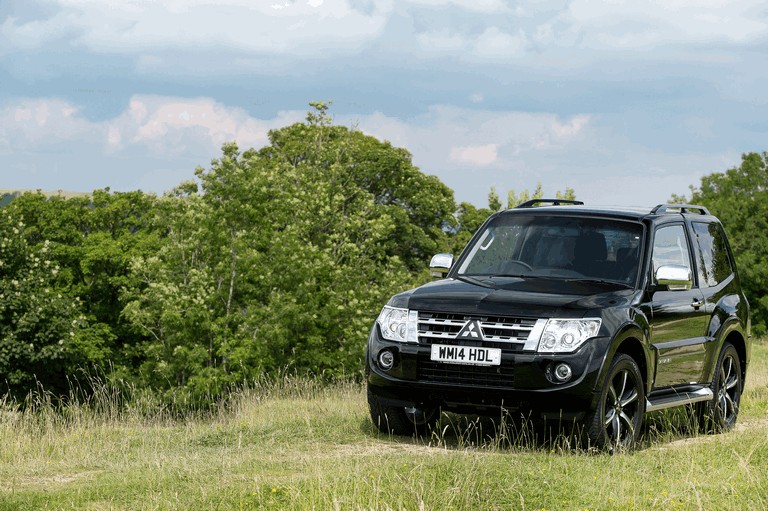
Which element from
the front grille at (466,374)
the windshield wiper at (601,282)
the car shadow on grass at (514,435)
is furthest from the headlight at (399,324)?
the windshield wiper at (601,282)

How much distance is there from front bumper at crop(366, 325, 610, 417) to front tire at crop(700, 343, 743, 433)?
2922 millimetres

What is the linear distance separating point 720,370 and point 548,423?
115 inches

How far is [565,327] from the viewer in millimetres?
8305

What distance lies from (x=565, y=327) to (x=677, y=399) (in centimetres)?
217

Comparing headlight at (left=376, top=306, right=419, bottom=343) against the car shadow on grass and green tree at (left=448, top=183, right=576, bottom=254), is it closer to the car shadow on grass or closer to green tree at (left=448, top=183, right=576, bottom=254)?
the car shadow on grass

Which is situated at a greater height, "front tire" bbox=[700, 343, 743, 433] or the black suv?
the black suv

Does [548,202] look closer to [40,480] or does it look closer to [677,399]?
[677,399]

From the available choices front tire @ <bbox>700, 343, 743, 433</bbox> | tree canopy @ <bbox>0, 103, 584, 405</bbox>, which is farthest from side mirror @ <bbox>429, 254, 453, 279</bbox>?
tree canopy @ <bbox>0, 103, 584, 405</bbox>

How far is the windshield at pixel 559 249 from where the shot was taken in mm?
9484

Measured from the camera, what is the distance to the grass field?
6590 mm

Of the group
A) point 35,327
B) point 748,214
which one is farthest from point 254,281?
point 748,214

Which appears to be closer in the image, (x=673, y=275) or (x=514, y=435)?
(x=514, y=435)

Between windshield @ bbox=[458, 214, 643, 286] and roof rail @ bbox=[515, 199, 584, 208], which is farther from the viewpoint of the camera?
roof rail @ bbox=[515, 199, 584, 208]

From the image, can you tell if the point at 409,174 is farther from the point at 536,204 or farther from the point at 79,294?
the point at 536,204
